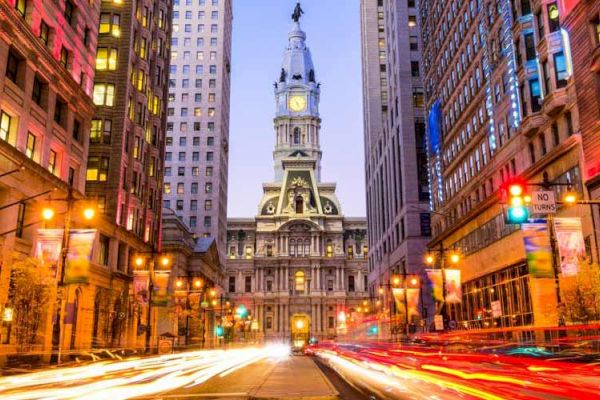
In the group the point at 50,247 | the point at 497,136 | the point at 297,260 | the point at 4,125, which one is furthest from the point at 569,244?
the point at 297,260

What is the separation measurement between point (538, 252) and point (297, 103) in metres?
154

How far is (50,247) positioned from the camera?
30219mm

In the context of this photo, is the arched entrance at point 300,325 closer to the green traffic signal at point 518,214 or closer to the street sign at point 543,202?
the street sign at point 543,202

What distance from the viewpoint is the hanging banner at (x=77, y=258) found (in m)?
30.3

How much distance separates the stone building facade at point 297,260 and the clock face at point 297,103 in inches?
1256

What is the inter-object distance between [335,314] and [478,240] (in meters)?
88.2

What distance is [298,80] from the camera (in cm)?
18575

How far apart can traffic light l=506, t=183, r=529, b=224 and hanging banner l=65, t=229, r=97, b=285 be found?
68.6 feet

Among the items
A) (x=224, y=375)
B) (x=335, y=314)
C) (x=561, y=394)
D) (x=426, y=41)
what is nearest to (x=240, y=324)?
(x=335, y=314)

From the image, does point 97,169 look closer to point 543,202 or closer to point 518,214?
point 543,202

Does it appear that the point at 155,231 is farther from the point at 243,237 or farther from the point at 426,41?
the point at 243,237

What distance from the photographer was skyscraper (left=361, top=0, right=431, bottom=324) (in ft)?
253

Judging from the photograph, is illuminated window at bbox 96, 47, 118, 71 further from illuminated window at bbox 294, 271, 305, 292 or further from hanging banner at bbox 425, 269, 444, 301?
illuminated window at bbox 294, 271, 305, 292

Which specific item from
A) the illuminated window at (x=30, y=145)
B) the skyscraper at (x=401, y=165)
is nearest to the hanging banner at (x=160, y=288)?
the illuminated window at (x=30, y=145)
